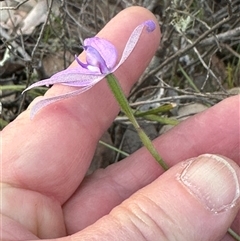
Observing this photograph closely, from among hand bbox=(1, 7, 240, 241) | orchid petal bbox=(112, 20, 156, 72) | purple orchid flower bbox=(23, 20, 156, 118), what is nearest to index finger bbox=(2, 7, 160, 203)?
hand bbox=(1, 7, 240, 241)

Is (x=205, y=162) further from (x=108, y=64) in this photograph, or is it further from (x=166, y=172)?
(x=108, y=64)

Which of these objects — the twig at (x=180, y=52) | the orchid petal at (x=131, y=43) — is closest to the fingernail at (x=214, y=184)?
the orchid petal at (x=131, y=43)

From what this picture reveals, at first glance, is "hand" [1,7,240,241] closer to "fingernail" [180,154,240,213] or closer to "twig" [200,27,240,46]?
"fingernail" [180,154,240,213]

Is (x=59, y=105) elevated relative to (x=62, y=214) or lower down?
elevated

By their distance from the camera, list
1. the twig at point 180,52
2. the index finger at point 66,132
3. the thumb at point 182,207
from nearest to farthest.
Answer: the thumb at point 182,207, the index finger at point 66,132, the twig at point 180,52

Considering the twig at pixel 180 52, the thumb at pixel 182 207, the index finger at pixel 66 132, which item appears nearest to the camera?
the thumb at pixel 182 207

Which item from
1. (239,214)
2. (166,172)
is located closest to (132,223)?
(166,172)

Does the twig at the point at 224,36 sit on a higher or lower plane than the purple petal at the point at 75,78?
lower

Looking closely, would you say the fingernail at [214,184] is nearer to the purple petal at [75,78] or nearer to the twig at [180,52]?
the purple petal at [75,78]
